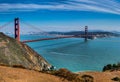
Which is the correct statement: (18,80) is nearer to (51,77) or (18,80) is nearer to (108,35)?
(51,77)

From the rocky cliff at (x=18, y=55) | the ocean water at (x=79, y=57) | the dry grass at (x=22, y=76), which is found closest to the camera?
the dry grass at (x=22, y=76)

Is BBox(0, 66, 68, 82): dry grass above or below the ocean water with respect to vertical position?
above

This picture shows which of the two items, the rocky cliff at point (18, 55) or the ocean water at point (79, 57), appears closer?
the rocky cliff at point (18, 55)

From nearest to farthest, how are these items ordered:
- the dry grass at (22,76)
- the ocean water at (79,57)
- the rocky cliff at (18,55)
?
1. the dry grass at (22,76)
2. the rocky cliff at (18,55)
3. the ocean water at (79,57)

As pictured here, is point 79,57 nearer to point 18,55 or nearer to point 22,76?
point 18,55

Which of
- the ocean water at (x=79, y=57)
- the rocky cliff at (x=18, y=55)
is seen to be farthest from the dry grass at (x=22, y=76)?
the ocean water at (x=79, y=57)

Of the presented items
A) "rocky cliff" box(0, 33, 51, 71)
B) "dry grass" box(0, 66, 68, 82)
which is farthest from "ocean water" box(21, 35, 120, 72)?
"dry grass" box(0, 66, 68, 82)

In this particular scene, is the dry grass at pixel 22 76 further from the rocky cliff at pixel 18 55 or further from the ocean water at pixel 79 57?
the ocean water at pixel 79 57

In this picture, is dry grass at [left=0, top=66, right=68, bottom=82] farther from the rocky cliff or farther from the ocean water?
the ocean water
